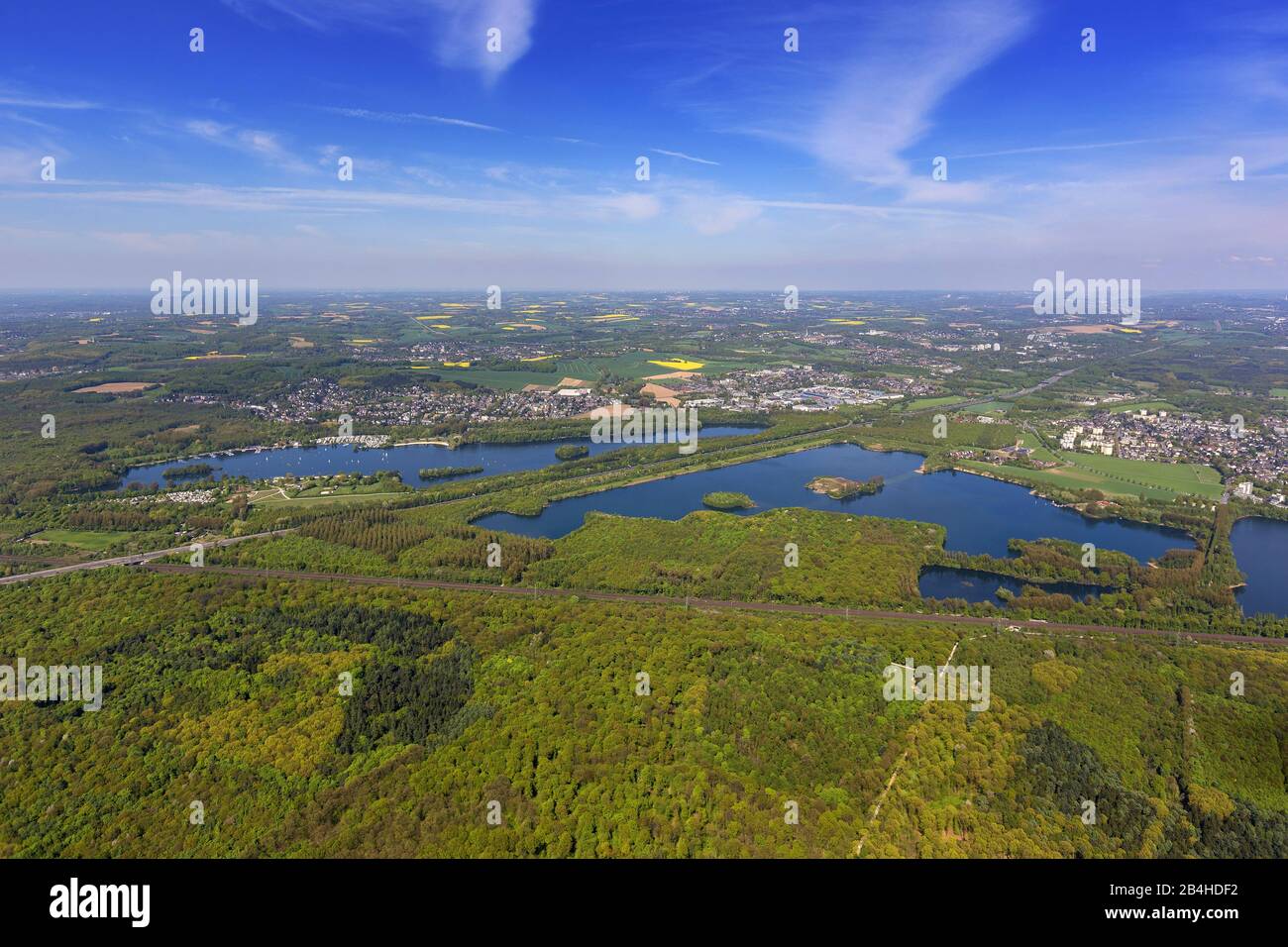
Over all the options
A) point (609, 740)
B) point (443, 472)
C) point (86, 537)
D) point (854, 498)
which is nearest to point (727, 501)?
point (854, 498)

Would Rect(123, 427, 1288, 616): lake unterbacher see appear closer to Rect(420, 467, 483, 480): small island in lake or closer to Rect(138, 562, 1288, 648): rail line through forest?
Rect(420, 467, 483, 480): small island in lake

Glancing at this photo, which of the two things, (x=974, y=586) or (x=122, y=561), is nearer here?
(x=974, y=586)

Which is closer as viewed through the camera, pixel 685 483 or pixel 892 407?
pixel 685 483

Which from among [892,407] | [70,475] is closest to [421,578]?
[70,475]

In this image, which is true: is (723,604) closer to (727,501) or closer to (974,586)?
(974,586)

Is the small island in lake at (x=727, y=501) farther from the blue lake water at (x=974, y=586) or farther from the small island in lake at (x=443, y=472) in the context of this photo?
the small island in lake at (x=443, y=472)
